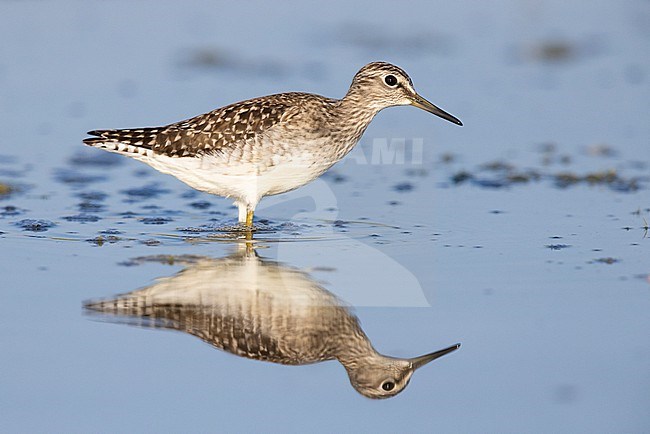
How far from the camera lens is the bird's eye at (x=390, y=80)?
1037 centimetres

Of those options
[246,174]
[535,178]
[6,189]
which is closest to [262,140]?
[246,174]

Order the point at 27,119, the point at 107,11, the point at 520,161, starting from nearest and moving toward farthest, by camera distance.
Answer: the point at 520,161 → the point at 27,119 → the point at 107,11

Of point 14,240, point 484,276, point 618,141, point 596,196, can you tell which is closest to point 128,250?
point 14,240

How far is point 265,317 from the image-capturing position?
25.1ft

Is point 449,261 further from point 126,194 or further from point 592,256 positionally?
point 126,194

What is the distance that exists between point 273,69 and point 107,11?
3723 millimetres

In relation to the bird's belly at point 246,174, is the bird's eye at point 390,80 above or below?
above

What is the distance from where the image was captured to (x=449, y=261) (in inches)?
354

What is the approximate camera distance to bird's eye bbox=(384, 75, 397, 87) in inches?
408

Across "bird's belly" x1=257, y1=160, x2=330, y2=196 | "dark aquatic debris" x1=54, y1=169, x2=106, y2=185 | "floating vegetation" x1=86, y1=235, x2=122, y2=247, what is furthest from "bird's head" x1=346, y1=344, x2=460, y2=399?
"dark aquatic debris" x1=54, y1=169, x2=106, y2=185

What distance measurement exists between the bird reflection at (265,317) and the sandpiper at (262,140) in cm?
130

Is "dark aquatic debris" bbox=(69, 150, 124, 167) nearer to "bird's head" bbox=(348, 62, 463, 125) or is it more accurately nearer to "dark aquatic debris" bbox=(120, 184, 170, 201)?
"dark aquatic debris" bbox=(120, 184, 170, 201)

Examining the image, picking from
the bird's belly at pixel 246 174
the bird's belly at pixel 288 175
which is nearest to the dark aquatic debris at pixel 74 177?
the bird's belly at pixel 246 174

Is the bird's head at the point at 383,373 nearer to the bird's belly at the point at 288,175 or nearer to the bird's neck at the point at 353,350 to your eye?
the bird's neck at the point at 353,350
